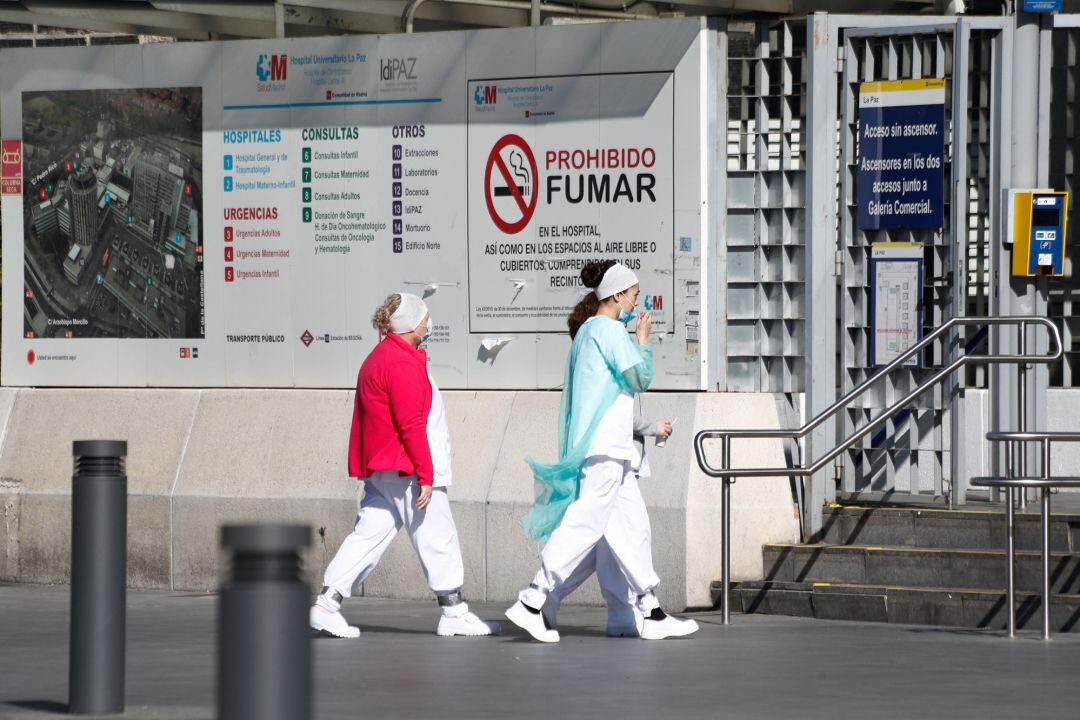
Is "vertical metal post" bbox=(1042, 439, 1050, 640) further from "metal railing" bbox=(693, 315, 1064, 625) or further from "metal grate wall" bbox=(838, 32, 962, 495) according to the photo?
"metal grate wall" bbox=(838, 32, 962, 495)

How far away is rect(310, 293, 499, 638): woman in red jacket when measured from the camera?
9195 millimetres

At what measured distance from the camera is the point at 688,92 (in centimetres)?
1090

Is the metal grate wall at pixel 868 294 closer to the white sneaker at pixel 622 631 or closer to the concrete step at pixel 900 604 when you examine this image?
the concrete step at pixel 900 604

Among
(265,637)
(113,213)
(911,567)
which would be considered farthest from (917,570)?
(265,637)

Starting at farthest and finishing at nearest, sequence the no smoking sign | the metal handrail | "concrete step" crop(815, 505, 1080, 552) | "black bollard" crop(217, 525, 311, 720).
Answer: the no smoking sign, "concrete step" crop(815, 505, 1080, 552), the metal handrail, "black bollard" crop(217, 525, 311, 720)

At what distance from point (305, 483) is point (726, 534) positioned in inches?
116

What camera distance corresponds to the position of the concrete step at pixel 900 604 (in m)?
9.43

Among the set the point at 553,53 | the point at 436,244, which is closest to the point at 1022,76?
the point at 553,53

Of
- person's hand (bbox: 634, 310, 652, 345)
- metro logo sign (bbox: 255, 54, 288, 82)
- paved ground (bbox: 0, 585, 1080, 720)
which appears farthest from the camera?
metro logo sign (bbox: 255, 54, 288, 82)

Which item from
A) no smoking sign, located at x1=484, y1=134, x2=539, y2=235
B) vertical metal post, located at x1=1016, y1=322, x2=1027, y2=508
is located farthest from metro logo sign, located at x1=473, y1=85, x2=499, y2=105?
vertical metal post, located at x1=1016, y1=322, x2=1027, y2=508

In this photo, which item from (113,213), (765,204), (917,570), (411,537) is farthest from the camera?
(113,213)

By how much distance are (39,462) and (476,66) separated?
152 inches

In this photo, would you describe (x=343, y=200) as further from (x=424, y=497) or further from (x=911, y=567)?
(x=911, y=567)

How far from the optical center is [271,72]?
12.0 meters
